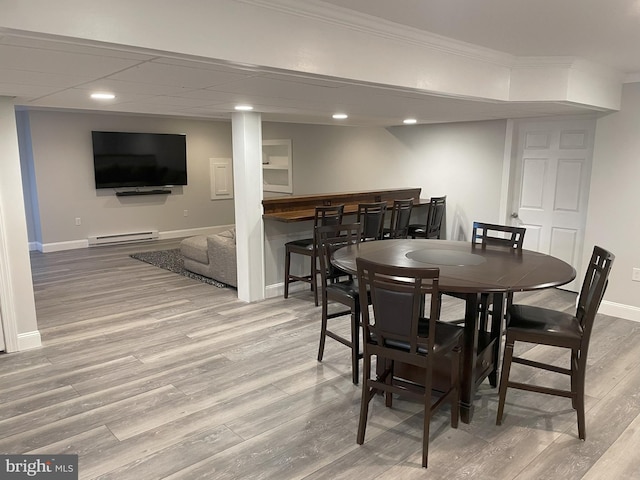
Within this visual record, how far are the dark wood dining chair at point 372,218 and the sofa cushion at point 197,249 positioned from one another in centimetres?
204

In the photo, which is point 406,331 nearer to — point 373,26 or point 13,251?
point 373,26

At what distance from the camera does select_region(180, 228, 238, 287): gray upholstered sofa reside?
5496mm

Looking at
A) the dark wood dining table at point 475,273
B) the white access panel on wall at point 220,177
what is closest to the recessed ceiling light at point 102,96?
the dark wood dining table at point 475,273

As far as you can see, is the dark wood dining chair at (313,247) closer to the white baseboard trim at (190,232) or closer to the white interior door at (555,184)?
the white interior door at (555,184)

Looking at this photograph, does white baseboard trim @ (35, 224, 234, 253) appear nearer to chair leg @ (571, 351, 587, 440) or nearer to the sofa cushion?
the sofa cushion

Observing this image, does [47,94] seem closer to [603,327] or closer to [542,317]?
[542,317]

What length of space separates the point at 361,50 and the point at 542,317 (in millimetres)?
1897

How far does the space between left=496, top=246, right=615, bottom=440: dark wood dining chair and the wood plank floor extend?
0.24m

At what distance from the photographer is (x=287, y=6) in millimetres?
2248

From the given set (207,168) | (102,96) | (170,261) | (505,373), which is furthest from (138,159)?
(505,373)

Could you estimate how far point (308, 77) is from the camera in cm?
250

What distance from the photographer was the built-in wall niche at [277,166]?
27.8 feet

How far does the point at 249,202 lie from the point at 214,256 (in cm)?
110

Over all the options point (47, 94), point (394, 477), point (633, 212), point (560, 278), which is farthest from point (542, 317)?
point (47, 94)
